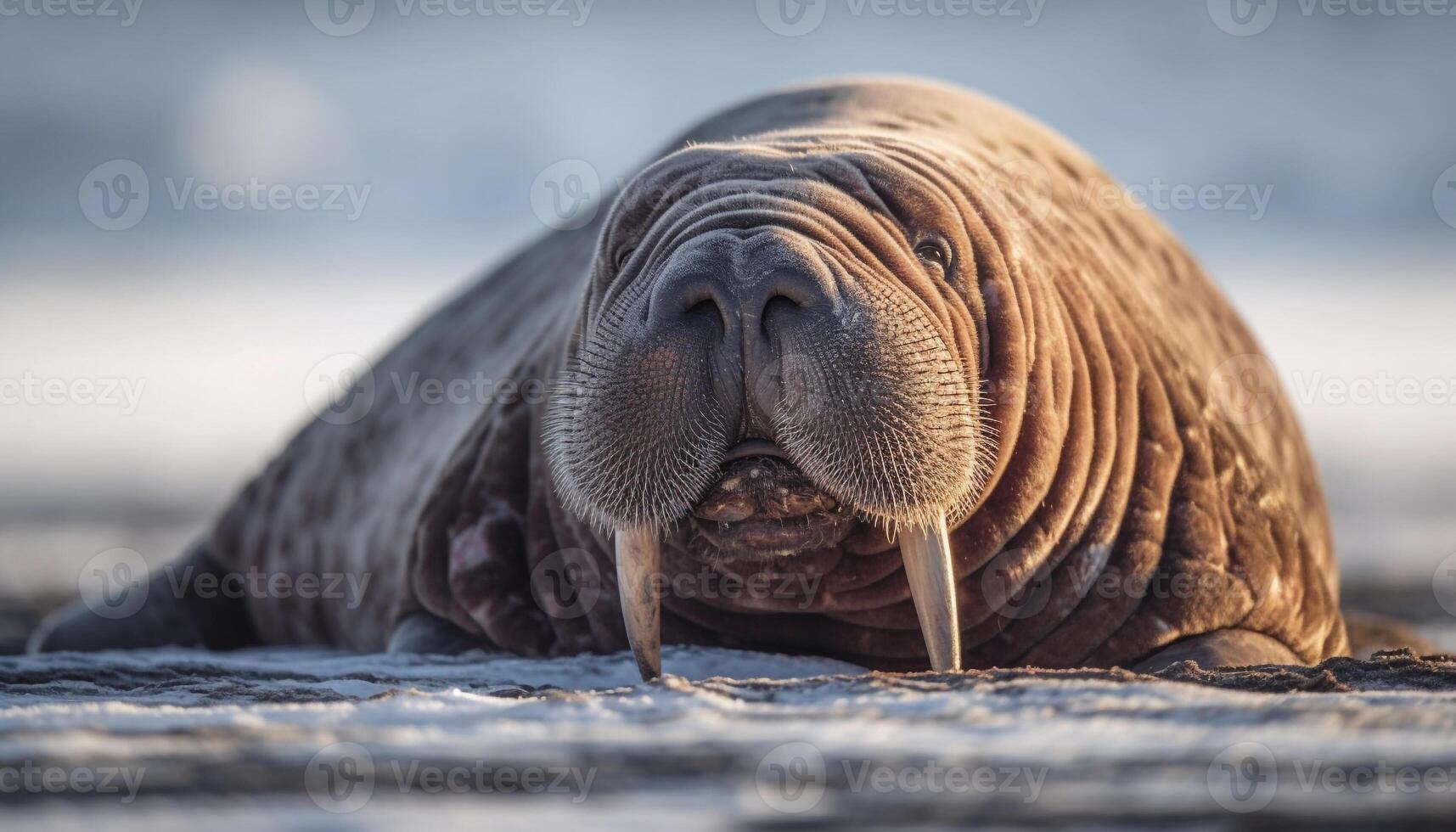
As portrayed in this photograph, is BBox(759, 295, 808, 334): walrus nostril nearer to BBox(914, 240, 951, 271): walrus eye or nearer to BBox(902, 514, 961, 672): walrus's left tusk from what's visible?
BBox(902, 514, 961, 672): walrus's left tusk

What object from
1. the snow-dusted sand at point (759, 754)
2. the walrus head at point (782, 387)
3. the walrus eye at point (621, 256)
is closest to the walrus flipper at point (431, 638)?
the walrus head at point (782, 387)

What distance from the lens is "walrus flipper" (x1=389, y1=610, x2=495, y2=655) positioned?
6.56 meters

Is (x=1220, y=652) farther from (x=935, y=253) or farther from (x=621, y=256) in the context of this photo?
(x=621, y=256)

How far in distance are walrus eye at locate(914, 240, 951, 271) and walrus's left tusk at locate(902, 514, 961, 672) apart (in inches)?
38.0

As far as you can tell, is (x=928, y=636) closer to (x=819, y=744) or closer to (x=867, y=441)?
(x=867, y=441)

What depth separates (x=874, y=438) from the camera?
472cm

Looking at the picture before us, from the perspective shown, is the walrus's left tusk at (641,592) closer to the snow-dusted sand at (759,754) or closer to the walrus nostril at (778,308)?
the snow-dusted sand at (759,754)

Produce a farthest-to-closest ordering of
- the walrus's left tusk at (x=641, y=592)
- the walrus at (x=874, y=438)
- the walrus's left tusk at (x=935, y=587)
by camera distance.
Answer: the walrus's left tusk at (x=641, y=592) < the walrus's left tusk at (x=935, y=587) < the walrus at (x=874, y=438)

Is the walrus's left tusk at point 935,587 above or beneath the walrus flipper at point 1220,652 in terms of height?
above

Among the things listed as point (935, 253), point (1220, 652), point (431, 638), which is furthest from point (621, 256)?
point (1220, 652)

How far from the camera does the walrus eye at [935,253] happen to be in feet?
17.9

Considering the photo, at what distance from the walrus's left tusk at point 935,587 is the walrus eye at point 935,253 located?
964 mm

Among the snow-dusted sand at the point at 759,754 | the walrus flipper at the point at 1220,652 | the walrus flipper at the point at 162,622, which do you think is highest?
the walrus flipper at the point at 162,622

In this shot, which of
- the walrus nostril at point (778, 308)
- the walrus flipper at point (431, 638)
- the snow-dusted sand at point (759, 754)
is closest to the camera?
the snow-dusted sand at point (759, 754)
